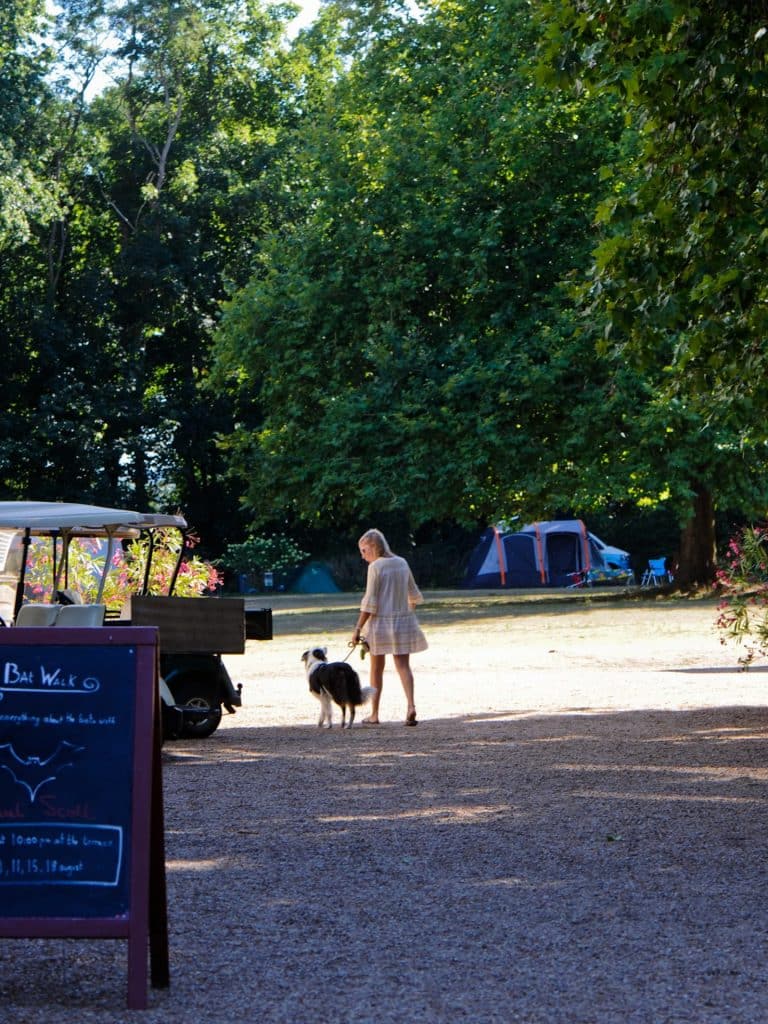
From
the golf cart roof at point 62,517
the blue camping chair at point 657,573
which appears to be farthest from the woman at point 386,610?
the blue camping chair at point 657,573

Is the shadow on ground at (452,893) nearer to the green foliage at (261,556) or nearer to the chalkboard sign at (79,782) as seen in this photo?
the chalkboard sign at (79,782)

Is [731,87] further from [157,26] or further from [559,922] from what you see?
[157,26]

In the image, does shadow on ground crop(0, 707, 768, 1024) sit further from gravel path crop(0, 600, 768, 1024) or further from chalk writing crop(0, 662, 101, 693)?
chalk writing crop(0, 662, 101, 693)

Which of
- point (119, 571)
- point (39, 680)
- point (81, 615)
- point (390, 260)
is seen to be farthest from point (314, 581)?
point (39, 680)

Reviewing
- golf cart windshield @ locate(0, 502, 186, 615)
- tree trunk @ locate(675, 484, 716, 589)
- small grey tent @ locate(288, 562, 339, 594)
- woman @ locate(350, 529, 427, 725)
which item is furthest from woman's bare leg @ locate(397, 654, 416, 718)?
small grey tent @ locate(288, 562, 339, 594)

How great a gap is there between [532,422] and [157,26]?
23.2 m

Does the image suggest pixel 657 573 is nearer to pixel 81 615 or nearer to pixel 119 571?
pixel 119 571

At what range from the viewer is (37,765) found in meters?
4.85

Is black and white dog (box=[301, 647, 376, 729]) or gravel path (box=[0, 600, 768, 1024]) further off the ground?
black and white dog (box=[301, 647, 376, 729])

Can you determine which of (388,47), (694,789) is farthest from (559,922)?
(388,47)

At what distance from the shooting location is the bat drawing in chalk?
4836 millimetres

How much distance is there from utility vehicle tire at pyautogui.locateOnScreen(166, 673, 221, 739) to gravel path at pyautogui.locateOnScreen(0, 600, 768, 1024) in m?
0.35

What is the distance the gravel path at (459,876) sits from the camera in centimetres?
471

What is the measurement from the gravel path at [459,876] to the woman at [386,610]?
0.69 metres
